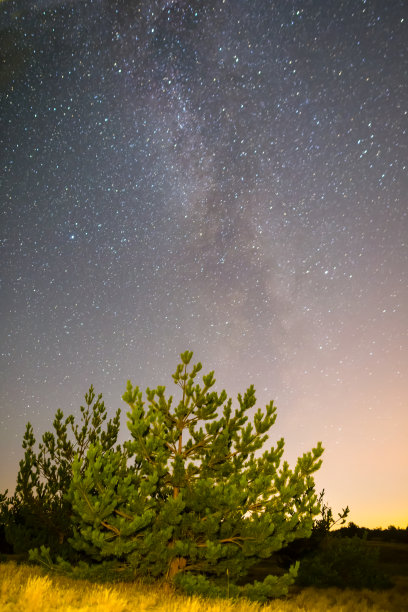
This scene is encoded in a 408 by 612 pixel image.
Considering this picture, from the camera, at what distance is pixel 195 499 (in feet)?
34.1

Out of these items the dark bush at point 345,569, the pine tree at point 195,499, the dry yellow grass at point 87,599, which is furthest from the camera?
the dark bush at point 345,569

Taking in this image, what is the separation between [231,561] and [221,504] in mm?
1760

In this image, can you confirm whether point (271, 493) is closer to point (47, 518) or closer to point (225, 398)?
point (225, 398)

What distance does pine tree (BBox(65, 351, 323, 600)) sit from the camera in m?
9.12

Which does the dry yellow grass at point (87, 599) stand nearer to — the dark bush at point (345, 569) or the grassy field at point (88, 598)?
the grassy field at point (88, 598)

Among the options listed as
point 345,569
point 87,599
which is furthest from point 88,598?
point 345,569

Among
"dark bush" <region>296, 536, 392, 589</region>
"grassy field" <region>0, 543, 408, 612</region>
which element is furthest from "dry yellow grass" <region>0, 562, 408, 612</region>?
"dark bush" <region>296, 536, 392, 589</region>

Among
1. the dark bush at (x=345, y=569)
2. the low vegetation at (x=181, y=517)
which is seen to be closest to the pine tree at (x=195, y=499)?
the low vegetation at (x=181, y=517)

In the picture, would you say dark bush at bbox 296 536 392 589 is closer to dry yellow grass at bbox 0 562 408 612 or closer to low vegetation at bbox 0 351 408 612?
low vegetation at bbox 0 351 408 612

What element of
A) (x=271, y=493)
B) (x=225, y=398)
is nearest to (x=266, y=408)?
(x=225, y=398)

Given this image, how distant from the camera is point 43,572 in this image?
10414 mm

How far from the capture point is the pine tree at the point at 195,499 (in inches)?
359

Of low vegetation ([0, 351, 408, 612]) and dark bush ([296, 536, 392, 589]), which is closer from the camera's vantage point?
low vegetation ([0, 351, 408, 612])

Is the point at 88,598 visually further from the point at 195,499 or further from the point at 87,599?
the point at 195,499
